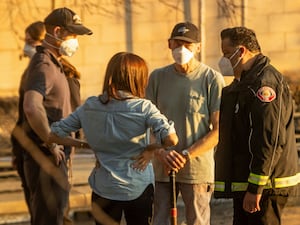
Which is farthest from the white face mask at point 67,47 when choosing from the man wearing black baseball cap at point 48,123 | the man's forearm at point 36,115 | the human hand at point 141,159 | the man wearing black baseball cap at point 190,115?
the human hand at point 141,159

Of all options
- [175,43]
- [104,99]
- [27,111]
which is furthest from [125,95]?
[175,43]

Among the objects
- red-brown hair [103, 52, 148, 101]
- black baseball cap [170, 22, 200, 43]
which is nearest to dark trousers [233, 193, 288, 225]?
red-brown hair [103, 52, 148, 101]

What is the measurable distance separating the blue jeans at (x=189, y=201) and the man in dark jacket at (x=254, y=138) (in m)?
0.43

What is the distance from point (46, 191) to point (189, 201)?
3.10ft

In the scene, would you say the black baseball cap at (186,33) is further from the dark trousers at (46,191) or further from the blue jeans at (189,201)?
the dark trousers at (46,191)

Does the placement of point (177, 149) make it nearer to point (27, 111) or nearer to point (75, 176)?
point (27, 111)

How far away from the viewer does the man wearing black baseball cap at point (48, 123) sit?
4.72m

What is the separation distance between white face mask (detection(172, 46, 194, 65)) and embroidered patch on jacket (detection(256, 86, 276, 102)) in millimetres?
863

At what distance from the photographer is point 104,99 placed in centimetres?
418

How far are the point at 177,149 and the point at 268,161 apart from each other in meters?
0.91

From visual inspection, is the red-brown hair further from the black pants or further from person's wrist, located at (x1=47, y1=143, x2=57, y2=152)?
person's wrist, located at (x1=47, y1=143, x2=57, y2=152)

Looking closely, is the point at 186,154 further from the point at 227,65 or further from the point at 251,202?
the point at 227,65

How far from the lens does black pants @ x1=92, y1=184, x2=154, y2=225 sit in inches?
166

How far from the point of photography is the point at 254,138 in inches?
170
